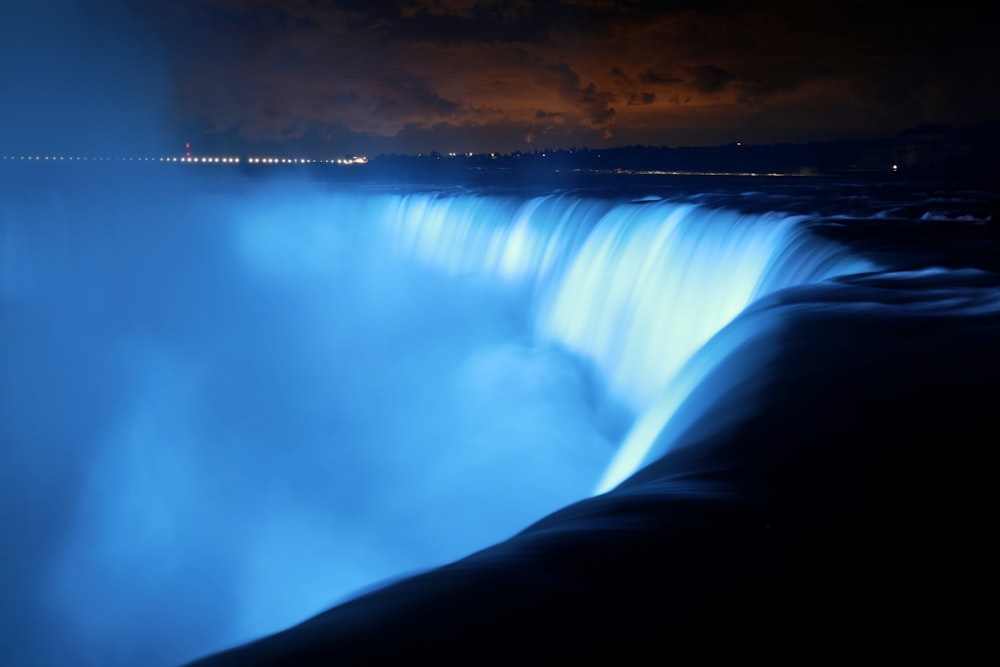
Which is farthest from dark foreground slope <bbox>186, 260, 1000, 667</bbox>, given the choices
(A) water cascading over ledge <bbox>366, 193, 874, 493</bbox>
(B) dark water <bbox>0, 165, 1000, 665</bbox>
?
(A) water cascading over ledge <bbox>366, 193, 874, 493</bbox>

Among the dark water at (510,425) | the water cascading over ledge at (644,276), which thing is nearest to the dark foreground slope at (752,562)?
the dark water at (510,425)

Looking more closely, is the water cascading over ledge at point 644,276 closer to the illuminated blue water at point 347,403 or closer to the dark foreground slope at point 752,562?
the illuminated blue water at point 347,403

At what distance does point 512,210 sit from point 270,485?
10.8 meters

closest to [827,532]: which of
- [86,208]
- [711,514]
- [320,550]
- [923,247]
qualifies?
[711,514]

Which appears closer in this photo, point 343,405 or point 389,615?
point 389,615

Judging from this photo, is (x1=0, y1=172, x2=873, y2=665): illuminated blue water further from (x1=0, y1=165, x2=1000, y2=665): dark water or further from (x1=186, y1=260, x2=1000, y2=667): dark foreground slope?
(x1=186, y1=260, x2=1000, y2=667): dark foreground slope

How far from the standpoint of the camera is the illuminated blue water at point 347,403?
278 inches

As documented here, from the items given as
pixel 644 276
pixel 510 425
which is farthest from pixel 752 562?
pixel 644 276

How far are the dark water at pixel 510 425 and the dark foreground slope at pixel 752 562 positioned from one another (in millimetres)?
14

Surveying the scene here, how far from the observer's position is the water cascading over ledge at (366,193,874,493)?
24.5ft

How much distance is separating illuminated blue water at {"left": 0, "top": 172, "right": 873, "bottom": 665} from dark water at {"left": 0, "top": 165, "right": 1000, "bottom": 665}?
0.05 meters

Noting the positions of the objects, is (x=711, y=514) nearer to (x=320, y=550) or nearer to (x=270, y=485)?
(x=320, y=550)

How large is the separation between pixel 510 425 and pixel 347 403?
3.34 metres

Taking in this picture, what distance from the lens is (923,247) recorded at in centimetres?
806
